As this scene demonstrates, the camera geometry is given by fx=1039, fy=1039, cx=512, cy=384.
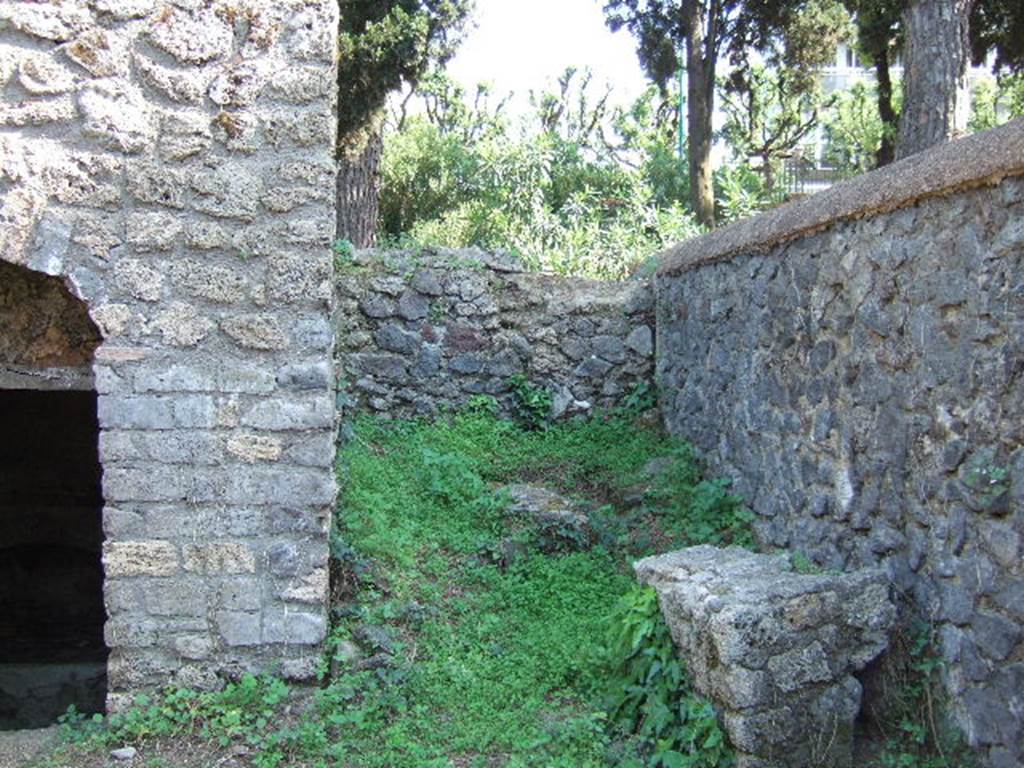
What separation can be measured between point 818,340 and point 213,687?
3.20 meters

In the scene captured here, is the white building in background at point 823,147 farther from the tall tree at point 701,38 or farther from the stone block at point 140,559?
the stone block at point 140,559

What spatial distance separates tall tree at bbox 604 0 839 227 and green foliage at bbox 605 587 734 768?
904cm

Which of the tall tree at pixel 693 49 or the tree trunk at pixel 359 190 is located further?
the tall tree at pixel 693 49

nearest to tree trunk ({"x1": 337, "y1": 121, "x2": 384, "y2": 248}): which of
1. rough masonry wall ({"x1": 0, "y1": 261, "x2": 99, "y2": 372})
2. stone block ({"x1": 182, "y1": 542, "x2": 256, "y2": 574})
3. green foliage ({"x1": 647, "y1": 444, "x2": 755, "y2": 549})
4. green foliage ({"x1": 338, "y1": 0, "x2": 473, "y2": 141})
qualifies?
green foliage ({"x1": 338, "y1": 0, "x2": 473, "y2": 141})

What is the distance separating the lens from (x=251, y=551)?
467 cm

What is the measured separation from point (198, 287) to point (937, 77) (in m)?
6.69

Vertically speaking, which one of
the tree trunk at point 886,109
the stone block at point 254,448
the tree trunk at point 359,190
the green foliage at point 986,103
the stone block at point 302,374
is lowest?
the stone block at point 254,448

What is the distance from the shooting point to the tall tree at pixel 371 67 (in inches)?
376

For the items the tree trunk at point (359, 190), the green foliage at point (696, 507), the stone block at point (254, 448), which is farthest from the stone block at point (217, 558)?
the tree trunk at point (359, 190)

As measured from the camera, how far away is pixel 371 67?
31.7 feet

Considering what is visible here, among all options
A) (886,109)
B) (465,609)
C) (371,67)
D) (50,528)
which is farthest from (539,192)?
(465,609)

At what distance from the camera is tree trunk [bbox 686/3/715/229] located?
43.3 feet

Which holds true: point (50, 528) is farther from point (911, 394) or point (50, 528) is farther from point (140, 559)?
point (911, 394)

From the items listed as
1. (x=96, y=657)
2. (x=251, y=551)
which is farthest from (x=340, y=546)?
(x=96, y=657)
